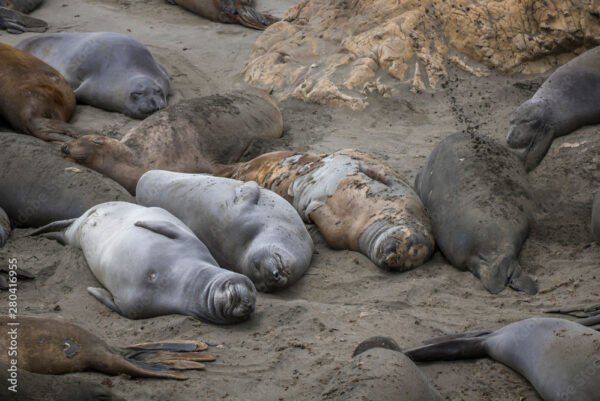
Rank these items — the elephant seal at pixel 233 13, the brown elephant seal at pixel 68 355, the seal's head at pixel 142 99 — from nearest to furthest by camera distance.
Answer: the brown elephant seal at pixel 68 355
the seal's head at pixel 142 99
the elephant seal at pixel 233 13

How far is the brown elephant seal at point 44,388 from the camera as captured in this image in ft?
7.78

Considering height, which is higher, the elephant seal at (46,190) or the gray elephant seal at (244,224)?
the gray elephant seal at (244,224)

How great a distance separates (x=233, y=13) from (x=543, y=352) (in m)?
8.18

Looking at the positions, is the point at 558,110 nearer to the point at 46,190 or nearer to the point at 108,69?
the point at 46,190

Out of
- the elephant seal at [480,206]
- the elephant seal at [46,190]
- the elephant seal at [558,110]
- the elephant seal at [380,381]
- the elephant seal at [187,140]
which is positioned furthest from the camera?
the elephant seal at [187,140]

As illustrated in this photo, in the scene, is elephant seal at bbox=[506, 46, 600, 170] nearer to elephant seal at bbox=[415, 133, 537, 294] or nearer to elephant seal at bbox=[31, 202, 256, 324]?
elephant seal at bbox=[415, 133, 537, 294]

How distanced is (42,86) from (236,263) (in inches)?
138

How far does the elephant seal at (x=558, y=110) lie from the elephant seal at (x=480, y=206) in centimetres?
45

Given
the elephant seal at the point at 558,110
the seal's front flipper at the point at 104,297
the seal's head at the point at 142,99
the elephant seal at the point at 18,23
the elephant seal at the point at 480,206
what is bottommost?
the seal's front flipper at the point at 104,297

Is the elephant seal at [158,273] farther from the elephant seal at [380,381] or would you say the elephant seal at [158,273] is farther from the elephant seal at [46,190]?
the elephant seal at [380,381]

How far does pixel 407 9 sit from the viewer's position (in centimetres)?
761

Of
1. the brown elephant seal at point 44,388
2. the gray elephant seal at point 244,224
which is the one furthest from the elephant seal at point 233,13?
the brown elephant seal at point 44,388

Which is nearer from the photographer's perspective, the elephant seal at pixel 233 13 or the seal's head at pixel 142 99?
the seal's head at pixel 142 99

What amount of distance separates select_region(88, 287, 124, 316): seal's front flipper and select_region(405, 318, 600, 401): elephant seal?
1756mm
